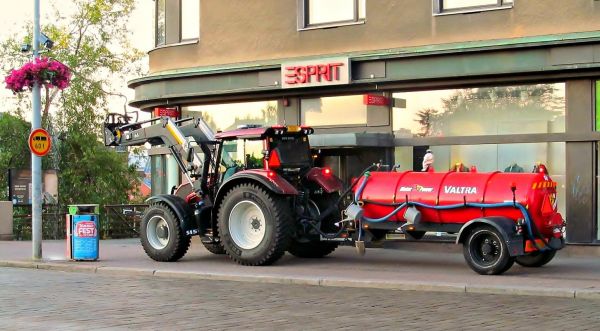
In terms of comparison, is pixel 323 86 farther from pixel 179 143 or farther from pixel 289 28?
pixel 179 143

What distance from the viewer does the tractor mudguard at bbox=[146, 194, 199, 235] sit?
17.0 m

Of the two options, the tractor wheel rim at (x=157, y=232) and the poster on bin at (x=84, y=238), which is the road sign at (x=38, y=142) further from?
the tractor wheel rim at (x=157, y=232)

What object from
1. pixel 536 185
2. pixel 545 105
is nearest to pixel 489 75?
pixel 545 105

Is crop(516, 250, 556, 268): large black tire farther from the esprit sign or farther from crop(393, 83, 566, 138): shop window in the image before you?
the esprit sign

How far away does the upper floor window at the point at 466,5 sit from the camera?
18.2 metres

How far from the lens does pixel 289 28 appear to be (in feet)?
68.2

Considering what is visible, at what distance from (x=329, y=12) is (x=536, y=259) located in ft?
26.8

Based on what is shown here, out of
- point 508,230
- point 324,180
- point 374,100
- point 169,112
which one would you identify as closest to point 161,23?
point 169,112

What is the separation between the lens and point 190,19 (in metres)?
22.8

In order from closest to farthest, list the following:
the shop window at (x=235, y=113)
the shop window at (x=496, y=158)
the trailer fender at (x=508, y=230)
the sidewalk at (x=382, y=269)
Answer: the sidewalk at (x=382, y=269)
the trailer fender at (x=508, y=230)
the shop window at (x=496, y=158)
the shop window at (x=235, y=113)

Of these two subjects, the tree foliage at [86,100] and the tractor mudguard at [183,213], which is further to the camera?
the tree foliage at [86,100]

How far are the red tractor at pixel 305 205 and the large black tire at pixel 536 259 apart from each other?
0.02 m

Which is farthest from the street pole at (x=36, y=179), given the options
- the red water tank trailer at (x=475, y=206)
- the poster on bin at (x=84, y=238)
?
the red water tank trailer at (x=475, y=206)

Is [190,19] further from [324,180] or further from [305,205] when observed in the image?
[305,205]
